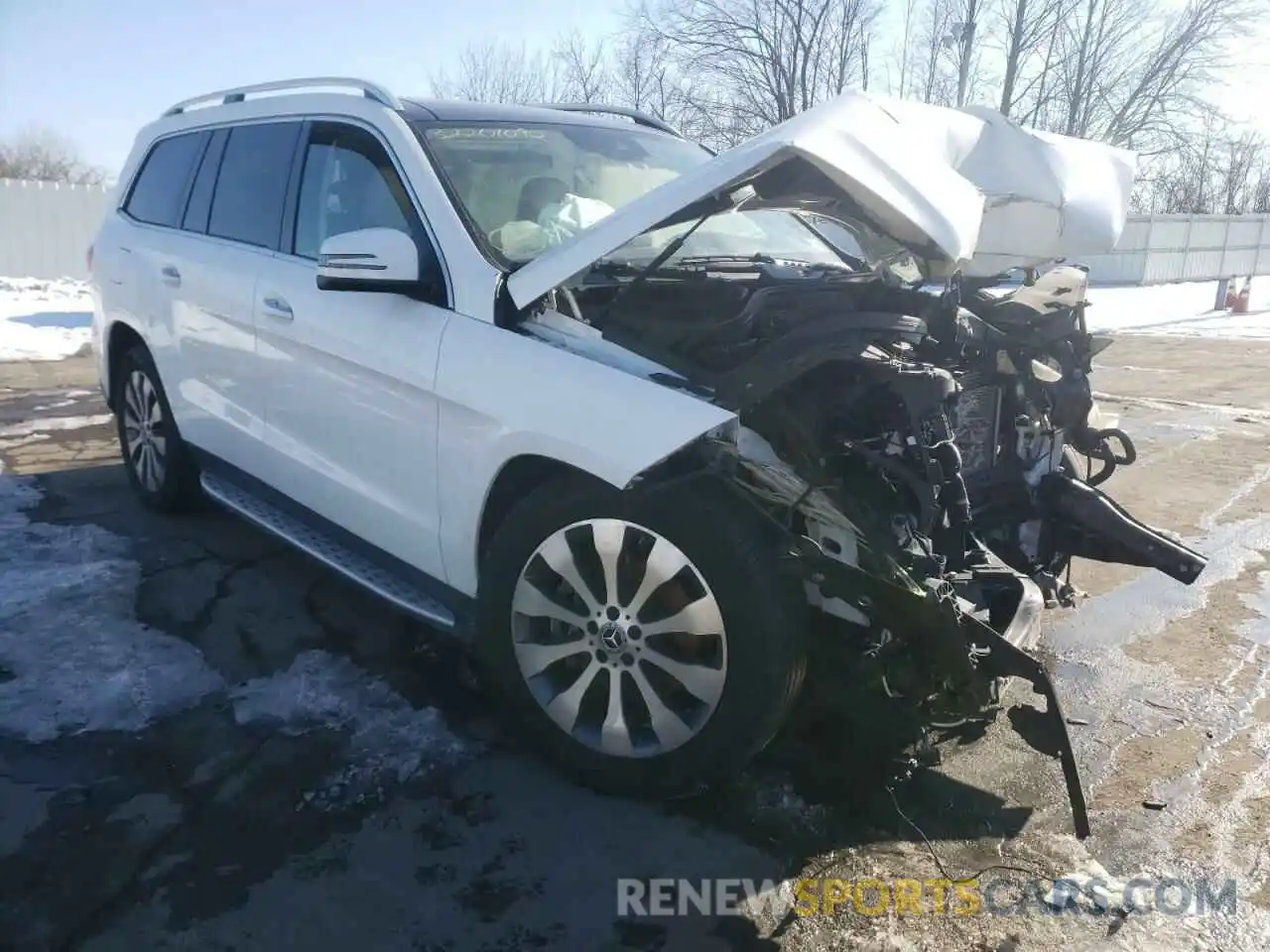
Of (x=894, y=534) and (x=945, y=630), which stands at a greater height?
(x=894, y=534)

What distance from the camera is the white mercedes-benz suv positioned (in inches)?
105

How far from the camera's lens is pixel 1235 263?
26.1m

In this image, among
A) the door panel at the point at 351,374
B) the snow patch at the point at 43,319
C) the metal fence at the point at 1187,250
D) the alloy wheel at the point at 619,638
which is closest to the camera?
the alloy wheel at the point at 619,638

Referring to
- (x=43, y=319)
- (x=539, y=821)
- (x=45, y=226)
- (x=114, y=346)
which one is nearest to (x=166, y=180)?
(x=114, y=346)

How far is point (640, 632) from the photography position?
2824mm

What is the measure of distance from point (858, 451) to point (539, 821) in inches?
53.6

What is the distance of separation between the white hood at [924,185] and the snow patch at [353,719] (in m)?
1.39

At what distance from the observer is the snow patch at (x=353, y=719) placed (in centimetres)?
302

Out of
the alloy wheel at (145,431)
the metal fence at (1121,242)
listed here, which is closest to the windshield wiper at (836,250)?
the alloy wheel at (145,431)

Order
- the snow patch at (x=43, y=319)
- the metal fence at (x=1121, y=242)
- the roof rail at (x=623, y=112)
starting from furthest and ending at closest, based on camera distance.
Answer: the metal fence at (x=1121, y=242)
the snow patch at (x=43, y=319)
the roof rail at (x=623, y=112)

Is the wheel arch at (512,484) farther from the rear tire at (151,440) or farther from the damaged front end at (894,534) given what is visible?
the rear tire at (151,440)

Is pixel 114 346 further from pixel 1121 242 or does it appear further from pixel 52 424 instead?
pixel 1121 242

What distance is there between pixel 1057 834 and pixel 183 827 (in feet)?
7.80

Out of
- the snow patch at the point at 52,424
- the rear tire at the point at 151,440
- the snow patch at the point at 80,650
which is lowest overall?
the snow patch at the point at 52,424
